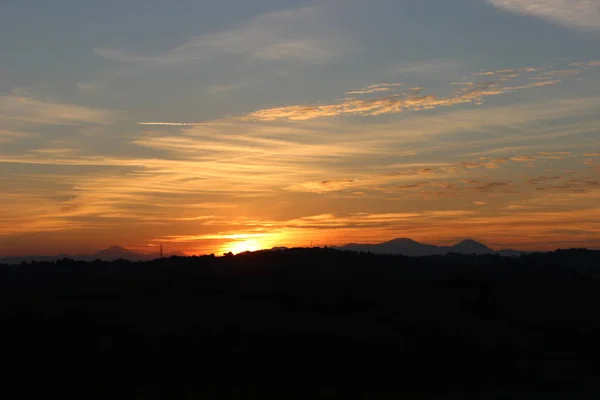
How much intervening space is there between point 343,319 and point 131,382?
1342 cm

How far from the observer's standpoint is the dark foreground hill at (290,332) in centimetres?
2597

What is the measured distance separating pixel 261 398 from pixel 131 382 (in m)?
5.36

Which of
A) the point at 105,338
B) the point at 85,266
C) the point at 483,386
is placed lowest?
the point at 483,386

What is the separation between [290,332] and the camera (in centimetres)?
3155

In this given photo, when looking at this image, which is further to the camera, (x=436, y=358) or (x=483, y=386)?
(x=436, y=358)

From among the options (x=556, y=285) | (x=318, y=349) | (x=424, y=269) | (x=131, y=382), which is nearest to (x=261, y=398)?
→ (x=131, y=382)

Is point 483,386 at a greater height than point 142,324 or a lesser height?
lesser

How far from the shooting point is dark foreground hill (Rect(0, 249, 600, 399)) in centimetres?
2597

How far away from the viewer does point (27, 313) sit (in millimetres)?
31875

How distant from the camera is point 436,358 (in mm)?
30688

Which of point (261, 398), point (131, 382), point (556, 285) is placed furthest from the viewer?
point (556, 285)

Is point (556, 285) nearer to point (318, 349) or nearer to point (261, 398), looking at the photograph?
point (318, 349)

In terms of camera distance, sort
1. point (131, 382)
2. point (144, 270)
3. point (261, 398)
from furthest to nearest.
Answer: point (144, 270) < point (131, 382) < point (261, 398)

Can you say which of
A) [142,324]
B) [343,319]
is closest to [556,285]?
[343,319]
